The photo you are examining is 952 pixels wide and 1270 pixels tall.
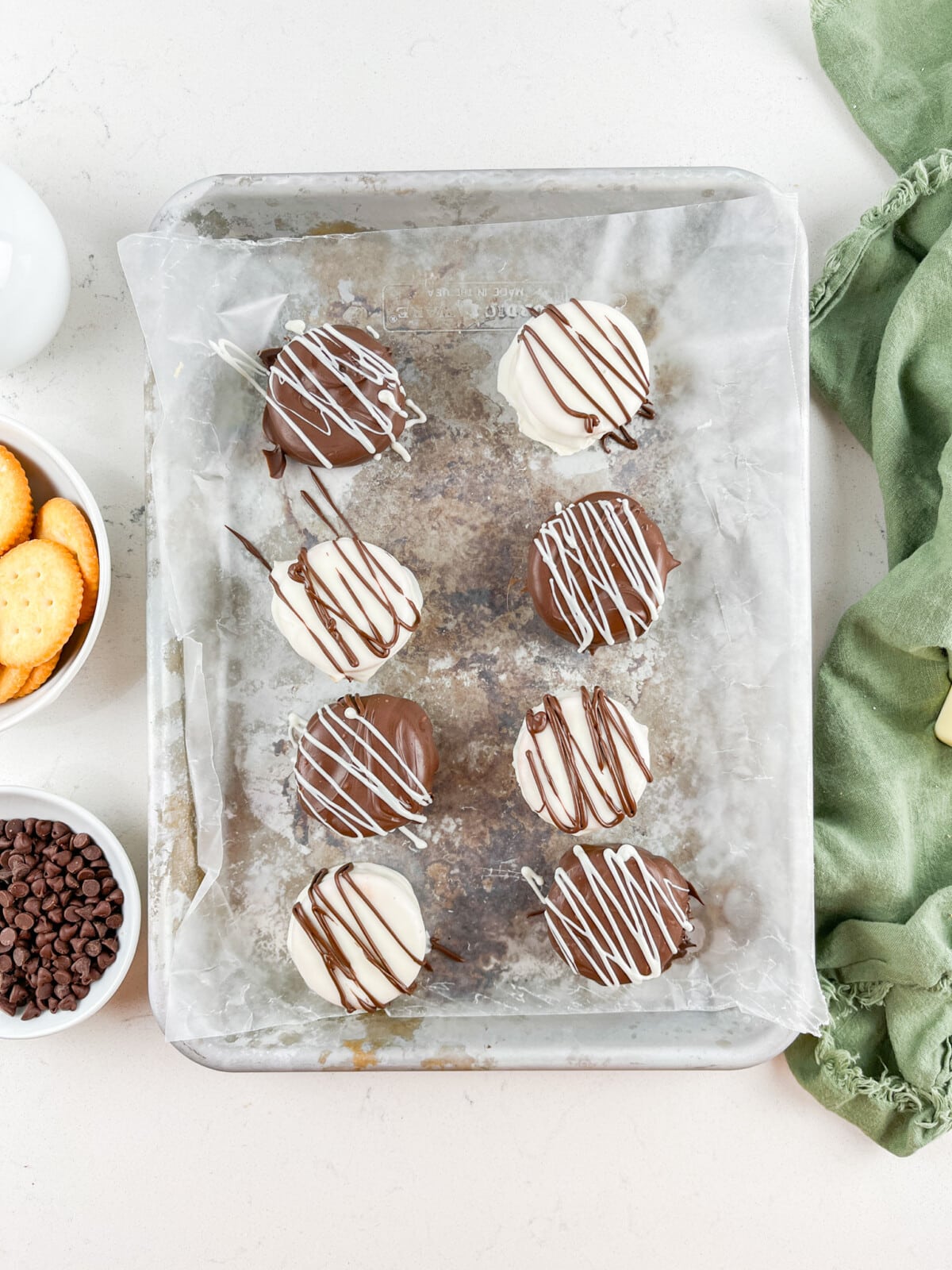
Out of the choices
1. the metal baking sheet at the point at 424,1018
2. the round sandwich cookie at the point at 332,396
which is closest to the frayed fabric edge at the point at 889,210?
the metal baking sheet at the point at 424,1018

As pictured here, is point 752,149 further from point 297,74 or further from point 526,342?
point 297,74

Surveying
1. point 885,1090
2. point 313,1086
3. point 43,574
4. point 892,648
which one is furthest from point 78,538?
point 885,1090

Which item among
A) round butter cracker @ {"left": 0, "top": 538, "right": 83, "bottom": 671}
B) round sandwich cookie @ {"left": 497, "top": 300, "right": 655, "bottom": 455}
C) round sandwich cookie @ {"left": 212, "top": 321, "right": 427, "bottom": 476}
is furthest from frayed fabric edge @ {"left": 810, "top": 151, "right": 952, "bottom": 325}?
round butter cracker @ {"left": 0, "top": 538, "right": 83, "bottom": 671}

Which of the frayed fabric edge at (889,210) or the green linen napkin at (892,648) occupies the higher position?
the frayed fabric edge at (889,210)

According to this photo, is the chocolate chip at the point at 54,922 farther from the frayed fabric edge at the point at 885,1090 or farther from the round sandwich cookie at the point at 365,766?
the frayed fabric edge at the point at 885,1090

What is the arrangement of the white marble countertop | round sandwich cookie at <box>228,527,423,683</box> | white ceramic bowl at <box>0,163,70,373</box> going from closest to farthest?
white ceramic bowl at <box>0,163,70,373</box> < round sandwich cookie at <box>228,527,423,683</box> < the white marble countertop

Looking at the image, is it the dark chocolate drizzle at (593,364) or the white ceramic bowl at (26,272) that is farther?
the dark chocolate drizzle at (593,364)

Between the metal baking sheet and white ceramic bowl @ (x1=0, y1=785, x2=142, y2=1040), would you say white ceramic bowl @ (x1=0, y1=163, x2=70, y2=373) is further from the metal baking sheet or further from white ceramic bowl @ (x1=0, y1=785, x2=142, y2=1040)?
white ceramic bowl @ (x1=0, y1=785, x2=142, y2=1040)
